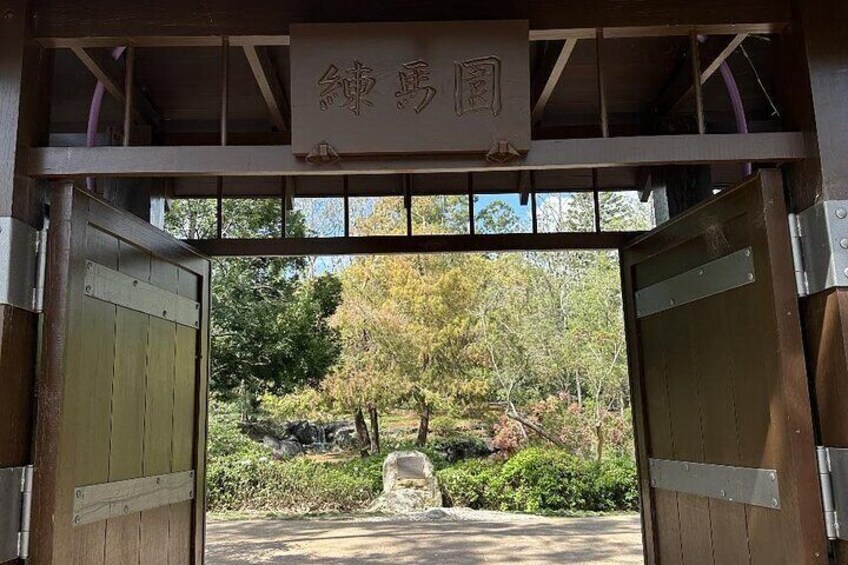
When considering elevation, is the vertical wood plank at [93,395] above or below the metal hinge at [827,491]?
above

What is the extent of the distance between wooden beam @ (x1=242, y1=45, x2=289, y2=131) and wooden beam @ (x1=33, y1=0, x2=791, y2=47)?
13cm

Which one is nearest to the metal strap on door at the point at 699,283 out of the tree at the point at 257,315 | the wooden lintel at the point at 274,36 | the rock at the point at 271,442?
the wooden lintel at the point at 274,36

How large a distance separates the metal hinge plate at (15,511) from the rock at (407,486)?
6.51 meters

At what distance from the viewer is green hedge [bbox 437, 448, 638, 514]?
807 centimetres

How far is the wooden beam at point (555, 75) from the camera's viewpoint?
191 cm

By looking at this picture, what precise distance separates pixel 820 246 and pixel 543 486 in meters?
7.06

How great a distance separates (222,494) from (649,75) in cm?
A: 751

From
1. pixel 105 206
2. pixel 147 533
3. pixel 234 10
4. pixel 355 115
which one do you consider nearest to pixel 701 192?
pixel 355 115

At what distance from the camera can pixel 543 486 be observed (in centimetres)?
812

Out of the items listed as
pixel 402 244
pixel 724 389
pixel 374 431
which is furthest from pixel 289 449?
pixel 724 389

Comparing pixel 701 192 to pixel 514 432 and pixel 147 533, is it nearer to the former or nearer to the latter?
pixel 147 533

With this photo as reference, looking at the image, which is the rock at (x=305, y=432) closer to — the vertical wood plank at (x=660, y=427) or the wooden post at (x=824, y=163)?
the vertical wood plank at (x=660, y=427)

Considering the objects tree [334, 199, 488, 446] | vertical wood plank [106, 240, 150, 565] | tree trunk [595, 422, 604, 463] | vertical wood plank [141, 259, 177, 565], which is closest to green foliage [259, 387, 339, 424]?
tree [334, 199, 488, 446]

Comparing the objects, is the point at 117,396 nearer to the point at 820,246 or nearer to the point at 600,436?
the point at 820,246
